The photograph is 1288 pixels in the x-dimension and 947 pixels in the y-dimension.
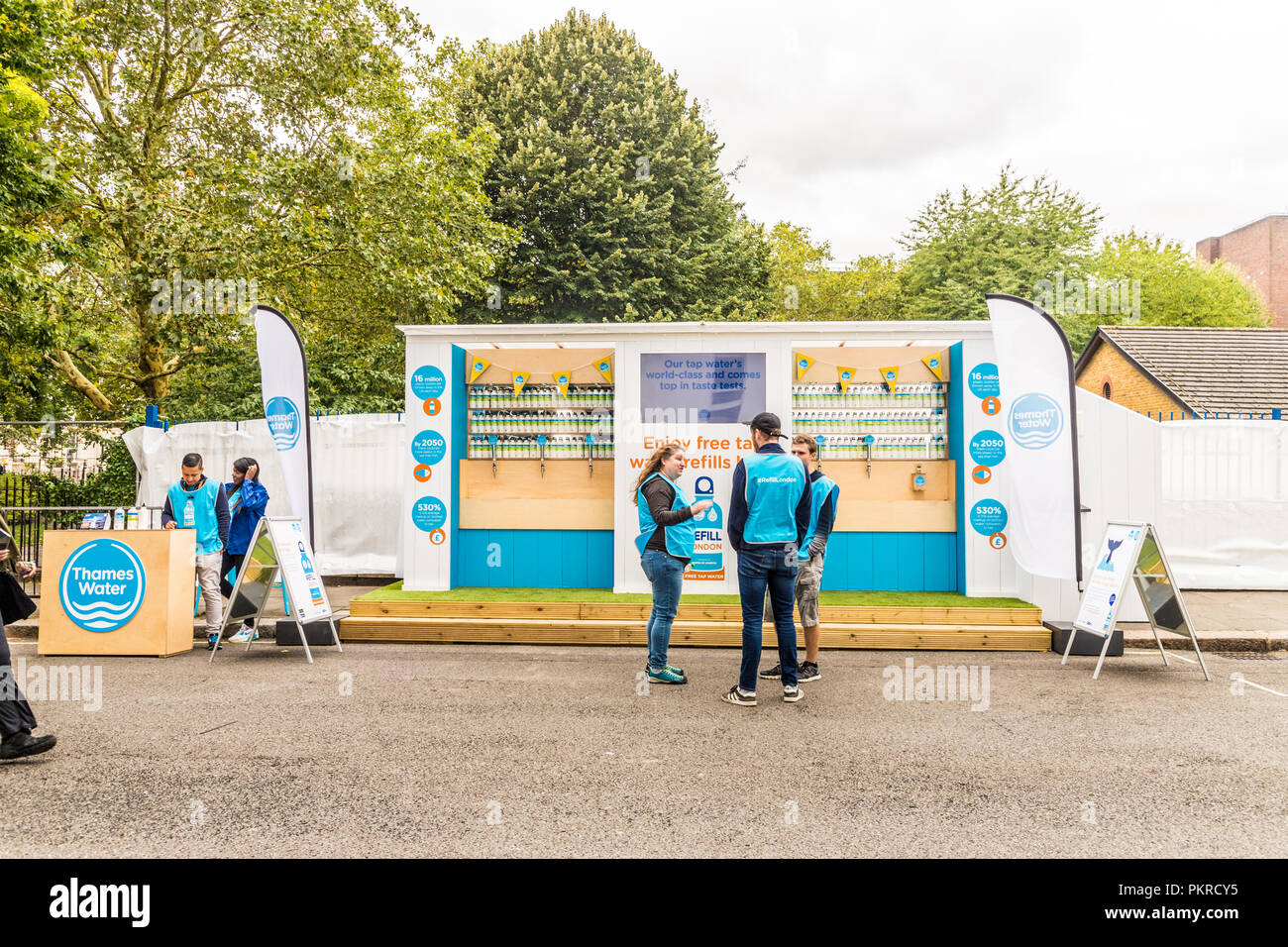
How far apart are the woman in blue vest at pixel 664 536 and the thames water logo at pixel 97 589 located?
16.0 feet

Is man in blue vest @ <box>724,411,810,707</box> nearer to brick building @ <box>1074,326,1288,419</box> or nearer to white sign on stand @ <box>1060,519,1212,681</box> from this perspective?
white sign on stand @ <box>1060,519,1212,681</box>

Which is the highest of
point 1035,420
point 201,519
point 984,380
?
point 984,380

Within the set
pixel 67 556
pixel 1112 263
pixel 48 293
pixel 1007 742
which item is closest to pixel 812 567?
pixel 1007 742

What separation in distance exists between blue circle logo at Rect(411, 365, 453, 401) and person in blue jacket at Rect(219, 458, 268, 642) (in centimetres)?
188

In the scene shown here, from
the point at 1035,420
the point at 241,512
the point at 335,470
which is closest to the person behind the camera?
the point at 1035,420

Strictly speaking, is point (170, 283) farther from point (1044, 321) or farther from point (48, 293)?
point (1044, 321)

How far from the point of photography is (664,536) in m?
6.47

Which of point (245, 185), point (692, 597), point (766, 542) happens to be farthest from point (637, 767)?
point (245, 185)

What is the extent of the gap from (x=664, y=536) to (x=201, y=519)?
4.92 m

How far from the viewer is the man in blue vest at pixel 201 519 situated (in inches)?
327

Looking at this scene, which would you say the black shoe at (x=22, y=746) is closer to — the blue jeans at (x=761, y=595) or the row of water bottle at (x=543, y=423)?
the blue jeans at (x=761, y=595)

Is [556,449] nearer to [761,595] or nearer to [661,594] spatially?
[661,594]

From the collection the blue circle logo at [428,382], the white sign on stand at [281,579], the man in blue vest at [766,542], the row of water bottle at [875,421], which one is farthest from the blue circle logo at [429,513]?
the man in blue vest at [766,542]
